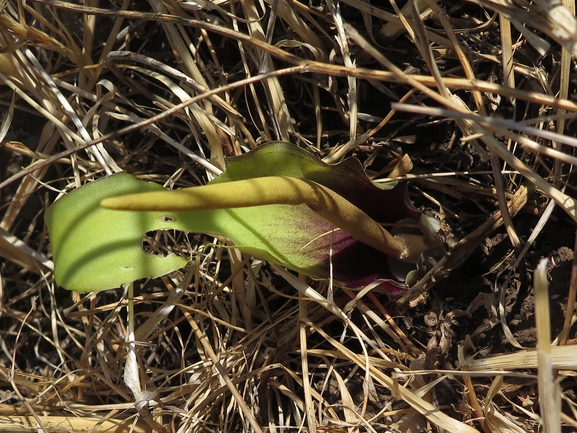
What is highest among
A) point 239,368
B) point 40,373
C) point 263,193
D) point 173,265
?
point 263,193

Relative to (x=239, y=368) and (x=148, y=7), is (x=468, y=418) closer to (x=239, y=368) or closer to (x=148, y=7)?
(x=239, y=368)

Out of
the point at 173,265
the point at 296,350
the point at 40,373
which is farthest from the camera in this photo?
the point at 40,373

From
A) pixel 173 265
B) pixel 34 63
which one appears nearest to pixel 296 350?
pixel 173 265
